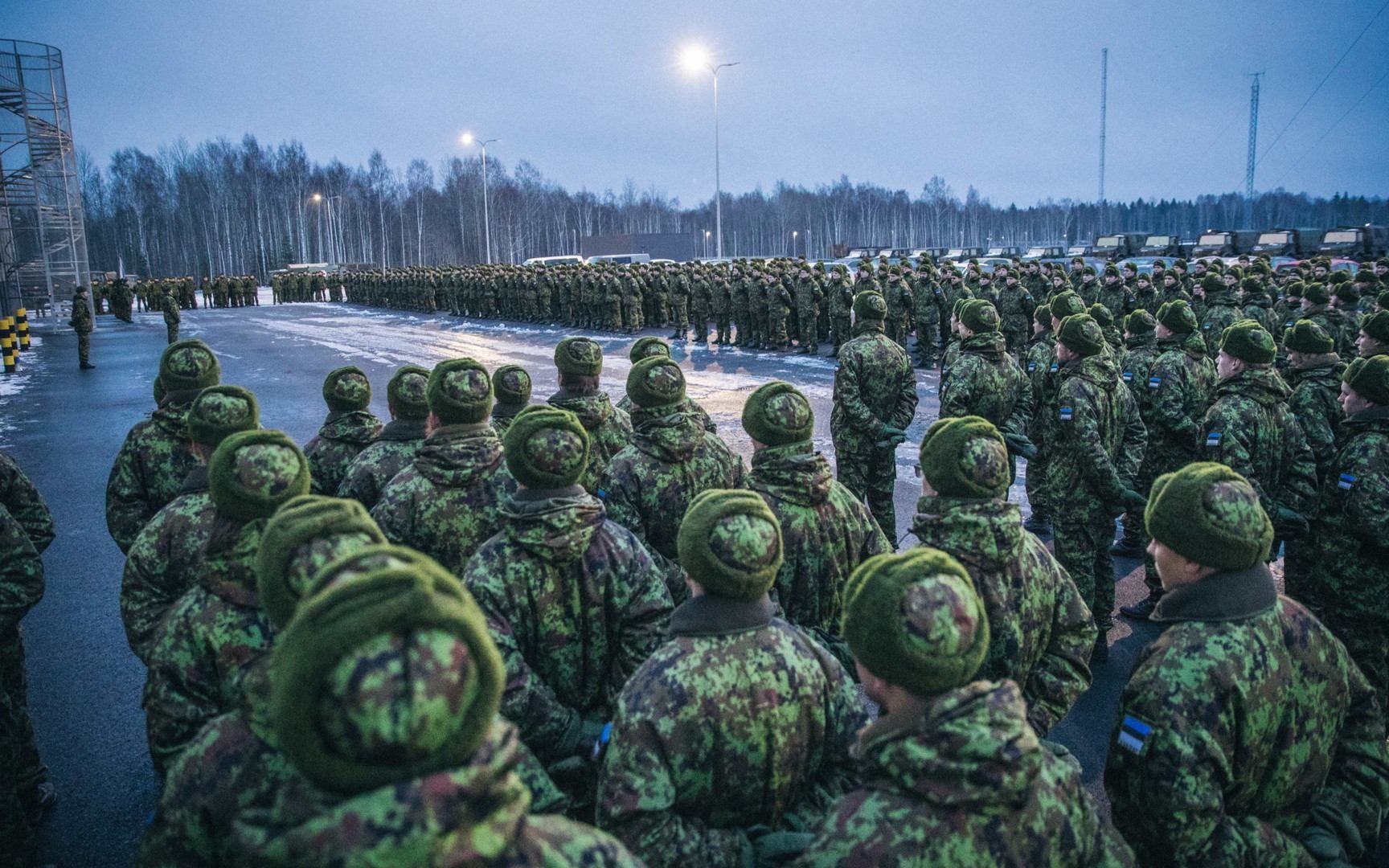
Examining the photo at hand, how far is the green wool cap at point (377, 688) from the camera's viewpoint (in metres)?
1.23

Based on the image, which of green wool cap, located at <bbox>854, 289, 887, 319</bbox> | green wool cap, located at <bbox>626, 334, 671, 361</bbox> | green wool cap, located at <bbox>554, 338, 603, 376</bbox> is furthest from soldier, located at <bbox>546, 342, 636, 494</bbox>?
green wool cap, located at <bbox>854, 289, 887, 319</bbox>

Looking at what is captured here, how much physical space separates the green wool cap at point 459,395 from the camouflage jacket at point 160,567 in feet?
3.47

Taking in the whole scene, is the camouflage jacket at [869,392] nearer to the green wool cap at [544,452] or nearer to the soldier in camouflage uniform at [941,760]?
the green wool cap at [544,452]

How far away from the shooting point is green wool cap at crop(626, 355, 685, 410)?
4684 mm

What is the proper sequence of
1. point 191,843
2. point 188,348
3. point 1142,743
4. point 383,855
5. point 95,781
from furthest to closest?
point 188,348 → point 95,781 → point 1142,743 → point 191,843 → point 383,855

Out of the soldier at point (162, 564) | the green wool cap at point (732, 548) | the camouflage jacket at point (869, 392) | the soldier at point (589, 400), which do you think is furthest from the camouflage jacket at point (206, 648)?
the camouflage jacket at point (869, 392)

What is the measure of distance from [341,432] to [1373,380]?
Answer: 229 inches

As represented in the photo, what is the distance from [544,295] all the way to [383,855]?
28.1 metres

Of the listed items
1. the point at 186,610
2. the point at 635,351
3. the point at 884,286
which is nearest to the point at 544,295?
the point at 884,286

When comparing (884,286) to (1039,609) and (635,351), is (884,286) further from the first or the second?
(1039,609)

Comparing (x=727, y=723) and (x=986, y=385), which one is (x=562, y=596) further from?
(x=986, y=385)

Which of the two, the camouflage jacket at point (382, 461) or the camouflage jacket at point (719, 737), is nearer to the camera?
the camouflage jacket at point (719, 737)

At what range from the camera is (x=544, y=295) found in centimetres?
2847

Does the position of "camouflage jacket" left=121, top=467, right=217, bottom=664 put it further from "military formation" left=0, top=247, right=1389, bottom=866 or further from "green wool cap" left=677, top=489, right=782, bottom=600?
"green wool cap" left=677, top=489, right=782, bottom=600
